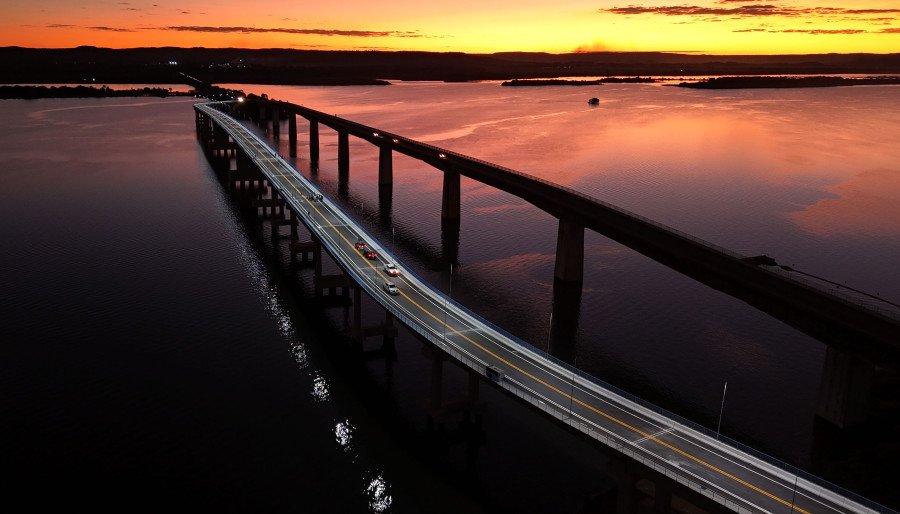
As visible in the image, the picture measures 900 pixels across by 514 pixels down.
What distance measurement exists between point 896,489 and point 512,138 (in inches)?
6047

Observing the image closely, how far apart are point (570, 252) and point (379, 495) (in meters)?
38.6

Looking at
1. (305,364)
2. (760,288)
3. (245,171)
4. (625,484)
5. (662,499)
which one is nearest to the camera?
(662,499)

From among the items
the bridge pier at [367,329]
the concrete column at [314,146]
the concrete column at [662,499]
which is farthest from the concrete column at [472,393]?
the concrete column at [314,146]

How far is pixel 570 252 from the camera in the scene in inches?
2803

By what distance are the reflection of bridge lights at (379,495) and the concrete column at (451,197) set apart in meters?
60.2

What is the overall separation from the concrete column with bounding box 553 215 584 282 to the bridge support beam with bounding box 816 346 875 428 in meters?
30.4

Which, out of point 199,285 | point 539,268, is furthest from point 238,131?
point 539,268

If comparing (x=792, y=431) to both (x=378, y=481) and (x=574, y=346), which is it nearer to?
(x=574, y=346)

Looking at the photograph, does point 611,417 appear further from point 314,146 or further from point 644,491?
point 314,146

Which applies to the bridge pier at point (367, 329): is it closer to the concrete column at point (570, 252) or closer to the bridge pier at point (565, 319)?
the bridge pier at point (565, 319)

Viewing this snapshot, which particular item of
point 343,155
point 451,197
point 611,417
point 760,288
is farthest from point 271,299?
point 343,155

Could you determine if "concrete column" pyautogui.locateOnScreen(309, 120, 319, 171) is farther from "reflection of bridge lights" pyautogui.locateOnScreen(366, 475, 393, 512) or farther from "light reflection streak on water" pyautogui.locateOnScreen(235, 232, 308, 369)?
"reflection of bridge lights" pyautogui.locateOnScreen(366, 475, 393, 512)

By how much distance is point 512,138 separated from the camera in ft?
604

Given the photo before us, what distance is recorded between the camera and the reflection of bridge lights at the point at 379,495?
3881 cm
